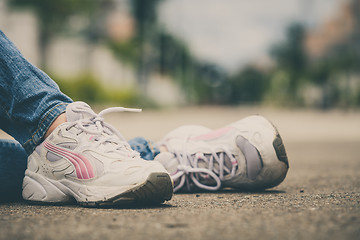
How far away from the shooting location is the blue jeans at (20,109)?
5.73ft

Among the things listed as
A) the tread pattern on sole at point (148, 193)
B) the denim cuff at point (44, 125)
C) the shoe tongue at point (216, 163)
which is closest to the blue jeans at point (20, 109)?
the denim cuff at point (44, 125)

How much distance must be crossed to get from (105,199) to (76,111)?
409 mm

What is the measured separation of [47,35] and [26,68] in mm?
19197


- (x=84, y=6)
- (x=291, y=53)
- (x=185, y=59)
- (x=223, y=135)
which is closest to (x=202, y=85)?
(x=185, y=59)

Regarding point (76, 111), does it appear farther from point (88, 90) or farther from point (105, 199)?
point (88, 90)

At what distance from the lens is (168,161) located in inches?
79.7

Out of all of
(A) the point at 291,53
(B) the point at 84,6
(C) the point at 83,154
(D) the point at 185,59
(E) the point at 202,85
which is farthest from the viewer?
(E) the point at 202,85

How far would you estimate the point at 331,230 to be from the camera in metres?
1.19

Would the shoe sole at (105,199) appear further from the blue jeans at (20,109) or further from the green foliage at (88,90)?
the green foliage at (88,90)

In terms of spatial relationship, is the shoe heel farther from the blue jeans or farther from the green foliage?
the green foliage

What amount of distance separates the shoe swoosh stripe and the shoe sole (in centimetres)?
6

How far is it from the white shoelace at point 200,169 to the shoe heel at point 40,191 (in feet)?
1.79

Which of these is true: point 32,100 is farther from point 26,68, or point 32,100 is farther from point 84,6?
point 84,6

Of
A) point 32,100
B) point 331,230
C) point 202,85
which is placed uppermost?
point 32,100
